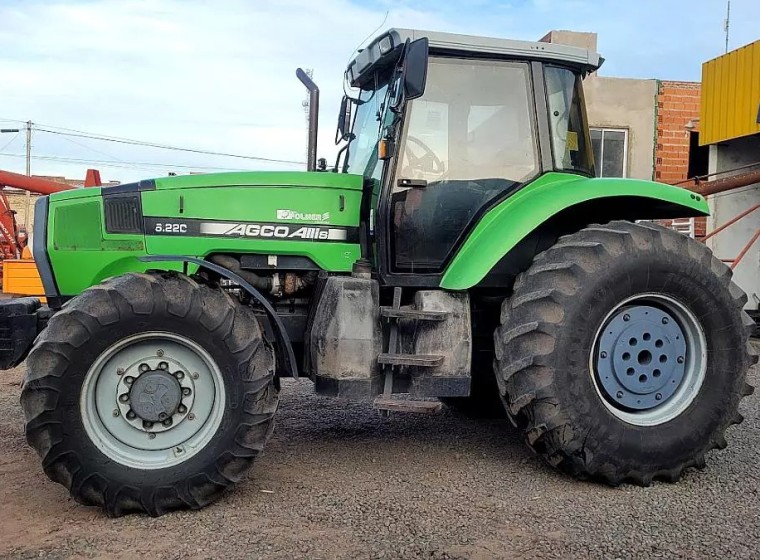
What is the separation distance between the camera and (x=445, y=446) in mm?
4930

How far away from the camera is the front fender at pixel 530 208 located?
4176 millimetres

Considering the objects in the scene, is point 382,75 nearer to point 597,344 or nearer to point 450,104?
point 450,104

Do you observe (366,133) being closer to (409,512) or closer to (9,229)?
(409,512)

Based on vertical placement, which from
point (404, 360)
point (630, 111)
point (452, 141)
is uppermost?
point (630, 111)

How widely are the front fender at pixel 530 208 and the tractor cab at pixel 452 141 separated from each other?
8 centimetres

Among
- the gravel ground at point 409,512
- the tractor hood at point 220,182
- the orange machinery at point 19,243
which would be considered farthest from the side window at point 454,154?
the orange machinery at point 19,243

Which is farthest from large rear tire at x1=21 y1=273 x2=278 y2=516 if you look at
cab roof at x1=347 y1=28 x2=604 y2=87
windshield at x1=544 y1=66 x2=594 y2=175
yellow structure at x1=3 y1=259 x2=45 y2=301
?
yellow structure at x1=3 y1=259 x2=45 y2=301

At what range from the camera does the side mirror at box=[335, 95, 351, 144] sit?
207 inches

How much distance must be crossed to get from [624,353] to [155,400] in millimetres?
2597

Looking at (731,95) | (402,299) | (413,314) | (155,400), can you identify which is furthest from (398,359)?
(731,95)

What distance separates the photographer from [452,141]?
14.5ft

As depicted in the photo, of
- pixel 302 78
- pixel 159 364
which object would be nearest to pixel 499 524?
pixel 159 364

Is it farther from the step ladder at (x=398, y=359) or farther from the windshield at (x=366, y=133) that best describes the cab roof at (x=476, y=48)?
the step ladder at (x=398, y=359)

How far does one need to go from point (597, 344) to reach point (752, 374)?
452 cm
